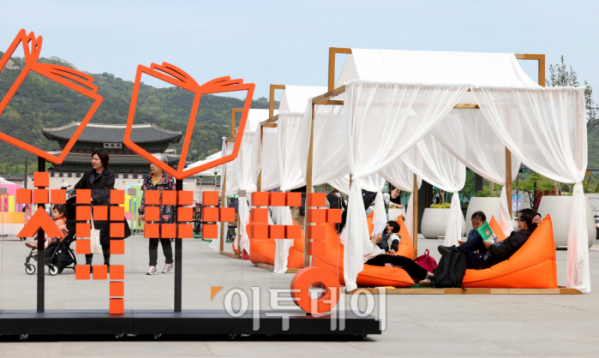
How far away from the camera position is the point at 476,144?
9102 mm

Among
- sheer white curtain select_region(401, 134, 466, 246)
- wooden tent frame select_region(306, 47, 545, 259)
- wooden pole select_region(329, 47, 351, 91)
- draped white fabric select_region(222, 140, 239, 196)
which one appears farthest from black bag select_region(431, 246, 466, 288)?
draped white fabric select_region(222, 140, 239, 196)

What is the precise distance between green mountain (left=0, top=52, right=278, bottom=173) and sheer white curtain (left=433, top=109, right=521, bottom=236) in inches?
123

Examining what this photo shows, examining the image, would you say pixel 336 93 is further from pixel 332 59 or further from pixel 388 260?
pixel 388 260

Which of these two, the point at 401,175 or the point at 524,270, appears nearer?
the point at 524,270

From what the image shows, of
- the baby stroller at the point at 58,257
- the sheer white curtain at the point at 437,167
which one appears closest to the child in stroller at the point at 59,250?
the baby stroller at the point at 58,257

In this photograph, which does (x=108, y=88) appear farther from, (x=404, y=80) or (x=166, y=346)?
(x=166, y=346)

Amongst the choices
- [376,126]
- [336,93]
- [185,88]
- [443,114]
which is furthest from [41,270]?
[443,114]

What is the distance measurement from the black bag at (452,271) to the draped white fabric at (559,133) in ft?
4.21

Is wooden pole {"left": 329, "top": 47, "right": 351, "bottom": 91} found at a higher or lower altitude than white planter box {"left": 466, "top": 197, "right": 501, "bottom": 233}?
higher

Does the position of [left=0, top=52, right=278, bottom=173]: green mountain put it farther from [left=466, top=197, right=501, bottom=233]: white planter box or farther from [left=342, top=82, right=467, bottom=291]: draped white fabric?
[left=466, top=197, right=501, bottom=233]: white planter box

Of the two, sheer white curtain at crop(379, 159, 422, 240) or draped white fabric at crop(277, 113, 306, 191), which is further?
sheer white curtain at crop(379, 159, 422, 240)

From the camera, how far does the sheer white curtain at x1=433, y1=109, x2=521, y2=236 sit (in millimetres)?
9102

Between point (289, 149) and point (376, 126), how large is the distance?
2641 mm

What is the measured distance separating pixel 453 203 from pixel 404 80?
11.3ft
